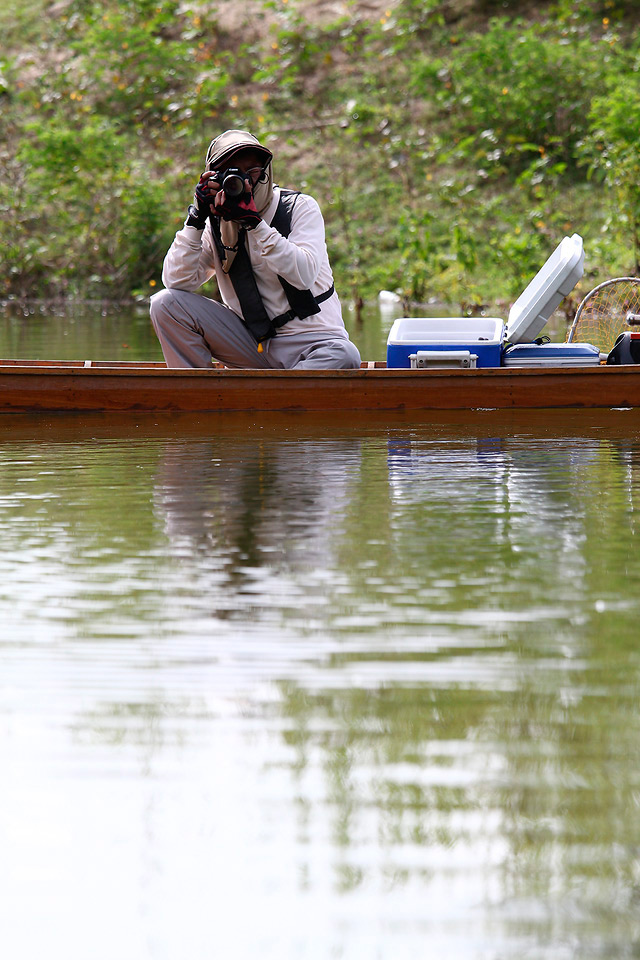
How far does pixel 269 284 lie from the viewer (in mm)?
Result: 5922

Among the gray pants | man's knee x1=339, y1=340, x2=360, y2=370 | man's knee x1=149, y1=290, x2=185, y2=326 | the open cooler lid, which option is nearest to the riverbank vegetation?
the open cooler lid

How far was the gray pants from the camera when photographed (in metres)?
6.07

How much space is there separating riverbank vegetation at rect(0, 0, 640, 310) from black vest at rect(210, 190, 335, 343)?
7.53 m

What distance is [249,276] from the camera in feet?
19.3

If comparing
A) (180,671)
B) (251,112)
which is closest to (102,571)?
(180,671)

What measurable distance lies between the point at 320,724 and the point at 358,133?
16506 mm

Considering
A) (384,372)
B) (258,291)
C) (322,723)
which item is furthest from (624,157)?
(322,723)

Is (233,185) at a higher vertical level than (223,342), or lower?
higher

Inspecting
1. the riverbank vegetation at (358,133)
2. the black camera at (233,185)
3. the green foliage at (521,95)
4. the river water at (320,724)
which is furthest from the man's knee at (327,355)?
the green foliage at (521,95)

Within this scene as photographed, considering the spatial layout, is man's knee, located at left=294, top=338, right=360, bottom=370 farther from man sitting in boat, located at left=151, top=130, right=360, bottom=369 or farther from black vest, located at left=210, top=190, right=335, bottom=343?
black vest, located at left=210, top=190, right=335, bottom=343

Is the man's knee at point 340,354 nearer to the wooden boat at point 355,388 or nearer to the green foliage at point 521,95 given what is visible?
the wooden boat at point 355,388

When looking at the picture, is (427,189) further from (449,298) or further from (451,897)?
(451,897)

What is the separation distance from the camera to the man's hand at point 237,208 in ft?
18.1

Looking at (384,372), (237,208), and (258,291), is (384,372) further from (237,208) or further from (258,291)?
(237,208)
